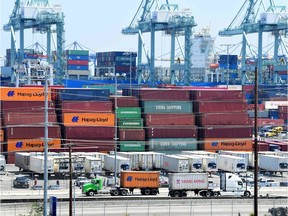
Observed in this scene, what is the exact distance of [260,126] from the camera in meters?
77.8

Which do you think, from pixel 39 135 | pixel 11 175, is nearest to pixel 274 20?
pixel 39 135

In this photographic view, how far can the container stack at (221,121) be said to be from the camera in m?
51.6

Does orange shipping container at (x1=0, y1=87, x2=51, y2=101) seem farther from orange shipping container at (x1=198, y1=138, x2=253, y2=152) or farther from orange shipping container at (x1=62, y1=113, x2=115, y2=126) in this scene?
orange shipping container at (x1=198, y1=138, x2=253, y2=152)

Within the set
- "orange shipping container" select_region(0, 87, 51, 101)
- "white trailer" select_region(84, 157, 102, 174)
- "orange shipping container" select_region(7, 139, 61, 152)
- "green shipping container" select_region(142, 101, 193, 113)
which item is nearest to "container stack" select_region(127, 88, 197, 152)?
"green shipping container" select_region(142, 101, 193, 113)

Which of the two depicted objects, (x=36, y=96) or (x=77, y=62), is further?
(x=77, y=62)

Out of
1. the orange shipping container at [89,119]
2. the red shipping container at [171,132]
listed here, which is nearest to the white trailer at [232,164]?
the red shipping container at [171,132]

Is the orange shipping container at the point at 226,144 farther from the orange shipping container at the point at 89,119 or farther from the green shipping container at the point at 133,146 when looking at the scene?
the orange shipping container at the point at 89,119

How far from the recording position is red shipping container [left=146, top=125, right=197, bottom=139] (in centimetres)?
5019

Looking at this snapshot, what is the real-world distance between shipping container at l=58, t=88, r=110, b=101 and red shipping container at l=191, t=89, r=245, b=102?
565cm

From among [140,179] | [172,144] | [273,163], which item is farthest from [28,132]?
[140,179]

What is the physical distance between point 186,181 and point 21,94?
18814 mm

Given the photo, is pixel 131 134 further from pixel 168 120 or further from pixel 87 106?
pixel 87 106

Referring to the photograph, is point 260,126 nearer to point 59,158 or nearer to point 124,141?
point 124,141

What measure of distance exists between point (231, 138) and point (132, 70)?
208ft
